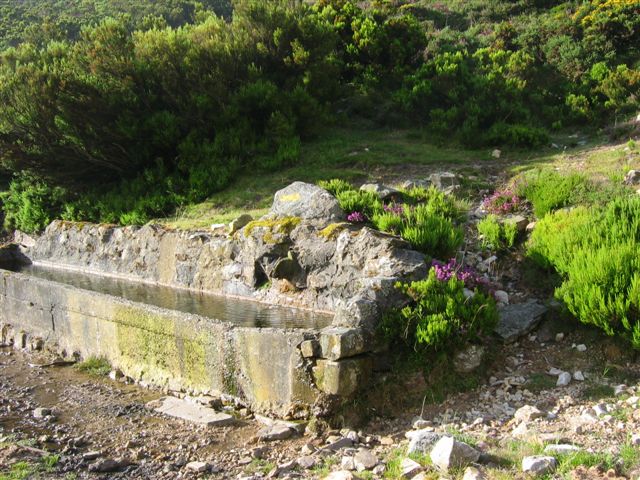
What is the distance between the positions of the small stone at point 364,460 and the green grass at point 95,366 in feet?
13.5

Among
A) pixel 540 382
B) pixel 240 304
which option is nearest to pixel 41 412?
pixel 240 304

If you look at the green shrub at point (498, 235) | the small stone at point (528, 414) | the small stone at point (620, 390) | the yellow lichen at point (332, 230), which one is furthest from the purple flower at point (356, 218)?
the small stone at point (620, 390)

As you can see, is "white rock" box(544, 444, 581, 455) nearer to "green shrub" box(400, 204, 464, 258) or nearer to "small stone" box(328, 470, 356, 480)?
"small stone" box(328, 470, 356, 480)

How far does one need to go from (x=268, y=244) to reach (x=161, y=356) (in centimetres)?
221

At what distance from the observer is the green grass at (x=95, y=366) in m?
7.47

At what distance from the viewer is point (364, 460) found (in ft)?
14.4

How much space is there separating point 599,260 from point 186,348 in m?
4.17

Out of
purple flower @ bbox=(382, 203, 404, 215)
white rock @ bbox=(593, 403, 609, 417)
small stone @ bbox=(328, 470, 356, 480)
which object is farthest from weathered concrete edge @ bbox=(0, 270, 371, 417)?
purple flower @ bbox=(382, 203, 404, 215)

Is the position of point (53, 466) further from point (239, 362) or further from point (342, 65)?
point (342, 65)

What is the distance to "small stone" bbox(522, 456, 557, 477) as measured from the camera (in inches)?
150

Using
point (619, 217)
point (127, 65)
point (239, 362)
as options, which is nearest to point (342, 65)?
point (127, 65)

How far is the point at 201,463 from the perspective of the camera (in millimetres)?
4699

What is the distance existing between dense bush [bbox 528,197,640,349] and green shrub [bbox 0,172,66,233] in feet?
40.3

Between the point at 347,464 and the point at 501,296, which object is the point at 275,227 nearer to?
the point at 501,296
